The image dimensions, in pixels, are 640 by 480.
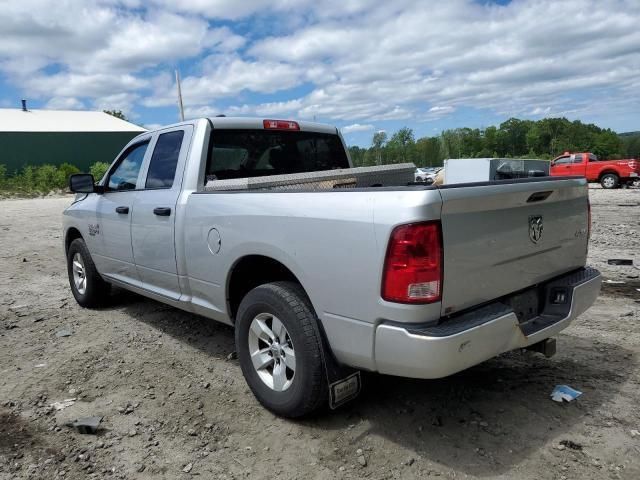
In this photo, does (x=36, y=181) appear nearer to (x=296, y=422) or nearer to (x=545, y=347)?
(x=296, y=422)

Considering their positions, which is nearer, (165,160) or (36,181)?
(165,160)

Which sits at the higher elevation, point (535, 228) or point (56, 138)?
point (56, 138)

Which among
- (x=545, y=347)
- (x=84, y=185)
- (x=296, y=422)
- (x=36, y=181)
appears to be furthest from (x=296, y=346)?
(x=36, y=181)

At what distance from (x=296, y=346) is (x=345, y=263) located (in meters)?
0.62

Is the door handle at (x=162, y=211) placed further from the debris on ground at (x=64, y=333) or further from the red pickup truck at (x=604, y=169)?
the red pickup truck at (x=604, y=169)

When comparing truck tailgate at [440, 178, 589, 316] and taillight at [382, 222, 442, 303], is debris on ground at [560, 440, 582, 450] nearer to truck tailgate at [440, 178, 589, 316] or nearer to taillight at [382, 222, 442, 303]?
truck tailgate at [440, 178, 589, 316]

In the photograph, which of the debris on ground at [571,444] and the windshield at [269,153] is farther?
the windshield at [269,153]

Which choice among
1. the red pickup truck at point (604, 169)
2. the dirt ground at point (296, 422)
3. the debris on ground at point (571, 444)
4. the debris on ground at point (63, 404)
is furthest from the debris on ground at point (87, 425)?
the red pickup truck at point (604, 169)

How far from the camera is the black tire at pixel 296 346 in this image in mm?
2865

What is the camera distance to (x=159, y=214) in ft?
13.5

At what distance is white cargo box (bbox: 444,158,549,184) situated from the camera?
385cm

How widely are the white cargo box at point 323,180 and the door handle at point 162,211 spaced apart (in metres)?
0.39

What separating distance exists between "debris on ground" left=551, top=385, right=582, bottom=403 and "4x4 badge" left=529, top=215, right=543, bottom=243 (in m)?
1.10

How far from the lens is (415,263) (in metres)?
2.42
